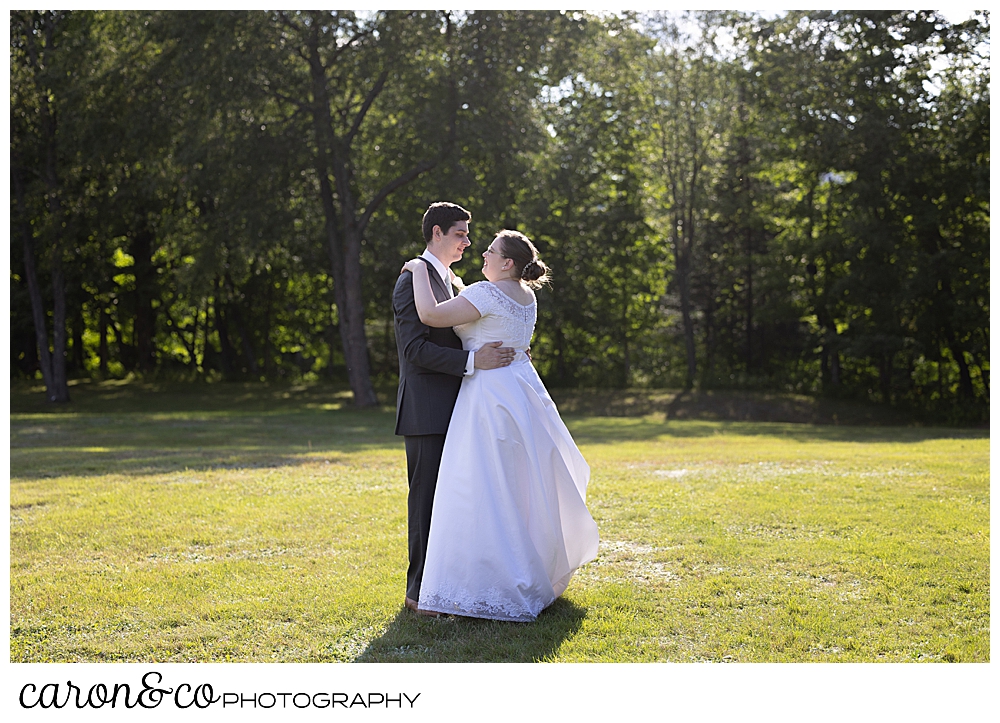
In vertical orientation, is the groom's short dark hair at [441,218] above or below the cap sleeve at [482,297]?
above

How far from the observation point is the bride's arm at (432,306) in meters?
4.80

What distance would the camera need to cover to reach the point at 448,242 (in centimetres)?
500

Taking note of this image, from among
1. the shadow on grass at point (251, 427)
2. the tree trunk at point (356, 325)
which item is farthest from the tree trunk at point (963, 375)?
the tree trunk at point (356, 325)

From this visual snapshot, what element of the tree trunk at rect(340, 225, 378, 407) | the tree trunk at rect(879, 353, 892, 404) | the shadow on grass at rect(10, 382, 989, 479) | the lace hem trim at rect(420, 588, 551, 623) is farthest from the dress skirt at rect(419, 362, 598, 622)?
the tree trunk at rect(879, 353, 892, 404)

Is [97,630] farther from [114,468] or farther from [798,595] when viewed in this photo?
[114,468]

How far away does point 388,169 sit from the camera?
23.3 metres

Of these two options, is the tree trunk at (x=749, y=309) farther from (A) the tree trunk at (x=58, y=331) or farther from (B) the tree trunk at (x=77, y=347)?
(B) the tree trunk at (x=77, y=347)

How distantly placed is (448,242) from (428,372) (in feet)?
2.39

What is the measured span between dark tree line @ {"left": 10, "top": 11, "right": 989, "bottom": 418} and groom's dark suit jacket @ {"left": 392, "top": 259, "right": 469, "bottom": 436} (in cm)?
1618

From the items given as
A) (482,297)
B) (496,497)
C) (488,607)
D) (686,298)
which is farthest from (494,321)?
(686,298)

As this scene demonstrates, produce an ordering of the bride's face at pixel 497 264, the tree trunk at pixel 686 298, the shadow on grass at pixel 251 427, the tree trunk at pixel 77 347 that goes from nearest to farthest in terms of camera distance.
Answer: the bride's face at pixel 497 264 → the shadow on grass at pixel 251 427 → the tree trunk at pixel 686 298 → the tree trunk at pixel 77 347

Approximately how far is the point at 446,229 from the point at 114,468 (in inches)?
281

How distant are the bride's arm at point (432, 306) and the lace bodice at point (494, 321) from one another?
6 centimetres
